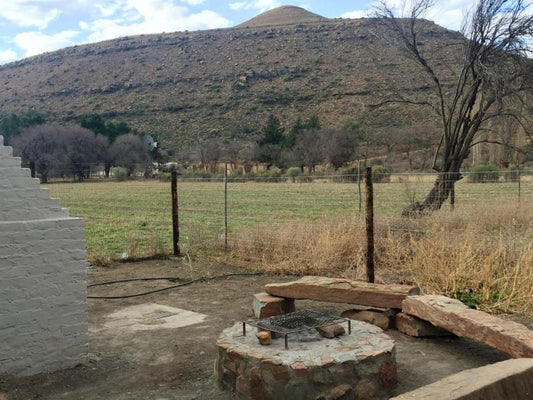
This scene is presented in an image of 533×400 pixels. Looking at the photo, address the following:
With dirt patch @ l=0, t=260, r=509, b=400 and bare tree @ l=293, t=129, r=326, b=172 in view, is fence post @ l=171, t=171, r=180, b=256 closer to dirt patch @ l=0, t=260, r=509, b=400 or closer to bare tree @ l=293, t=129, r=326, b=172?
dirt patch @ l=0, t=260, r=509, b=400

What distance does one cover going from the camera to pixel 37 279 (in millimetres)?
5020

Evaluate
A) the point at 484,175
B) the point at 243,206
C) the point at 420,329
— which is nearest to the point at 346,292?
the point at 420,329

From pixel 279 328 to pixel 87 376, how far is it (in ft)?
6.10

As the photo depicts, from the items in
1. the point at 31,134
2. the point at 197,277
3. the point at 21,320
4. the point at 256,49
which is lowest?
the point at 197,277

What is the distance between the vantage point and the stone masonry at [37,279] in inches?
192

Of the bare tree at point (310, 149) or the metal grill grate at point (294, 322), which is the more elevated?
the bare tree at point (310, 149)

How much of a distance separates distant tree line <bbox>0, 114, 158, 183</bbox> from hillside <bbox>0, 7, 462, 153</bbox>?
614 cm

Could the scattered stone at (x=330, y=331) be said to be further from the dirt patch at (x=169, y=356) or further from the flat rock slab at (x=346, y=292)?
the flat rock slab at (x=346, y=292)

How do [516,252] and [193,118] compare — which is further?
[193,118]

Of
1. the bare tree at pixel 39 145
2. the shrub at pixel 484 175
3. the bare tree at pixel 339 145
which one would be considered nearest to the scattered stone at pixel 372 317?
the shrub at pixel 484 175

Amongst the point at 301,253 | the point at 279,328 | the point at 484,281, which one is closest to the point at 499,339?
the point at 279,328

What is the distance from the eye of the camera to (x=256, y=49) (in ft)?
254

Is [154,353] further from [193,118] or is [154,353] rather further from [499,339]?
[193,118]

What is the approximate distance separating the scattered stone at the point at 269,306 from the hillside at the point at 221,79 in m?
38.9
